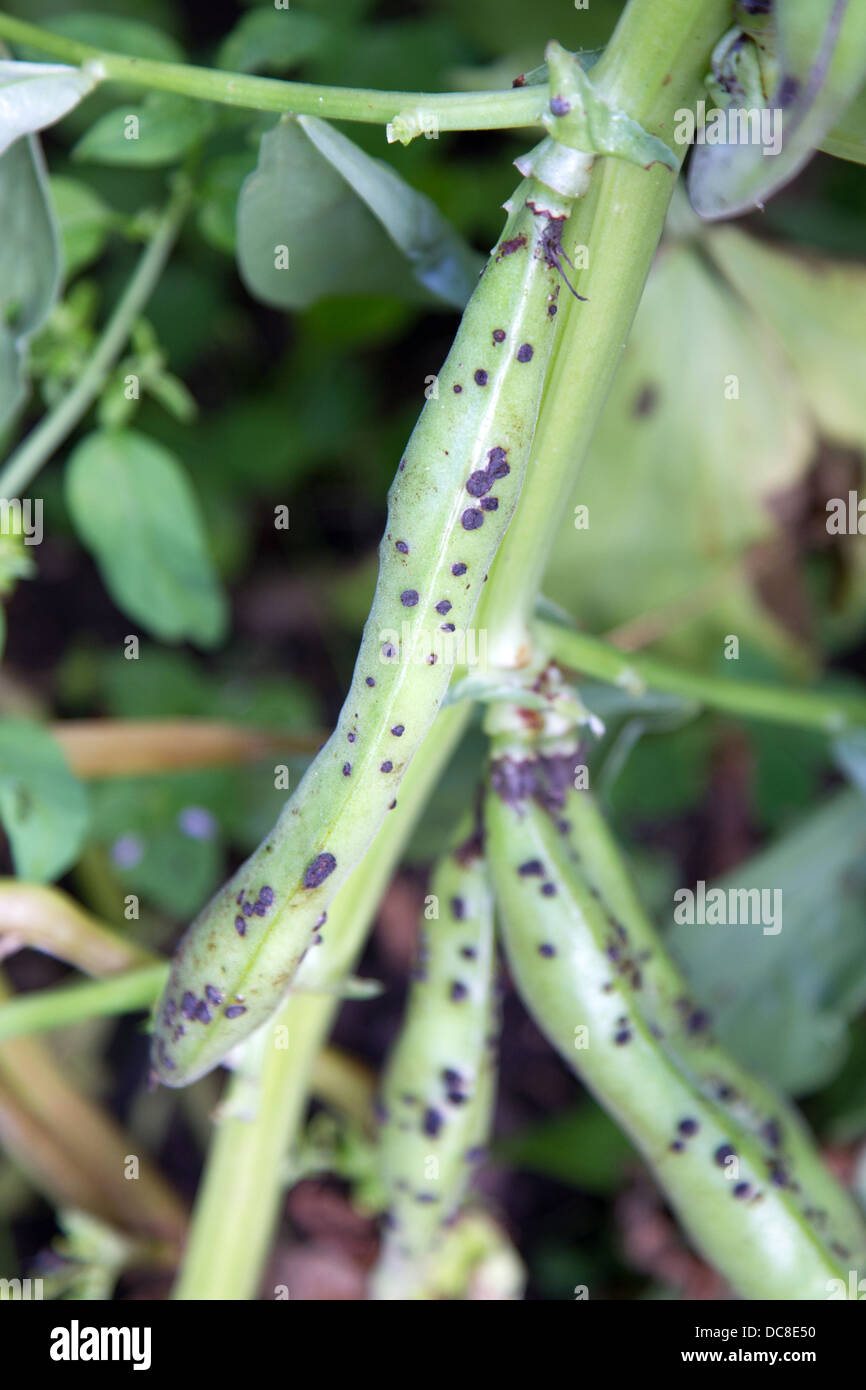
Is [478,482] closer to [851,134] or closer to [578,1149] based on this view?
[851,134]

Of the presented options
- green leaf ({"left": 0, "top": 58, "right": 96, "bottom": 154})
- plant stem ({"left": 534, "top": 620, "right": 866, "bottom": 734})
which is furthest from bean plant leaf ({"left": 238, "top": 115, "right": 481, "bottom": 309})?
plant stem ({"left": 534, "top": 620, "right": 866, "bottom": 734})

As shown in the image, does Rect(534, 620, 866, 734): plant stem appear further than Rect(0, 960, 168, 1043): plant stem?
No

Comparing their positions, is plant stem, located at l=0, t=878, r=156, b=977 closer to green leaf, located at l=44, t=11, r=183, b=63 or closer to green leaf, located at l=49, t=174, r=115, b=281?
green leaf, located at l=49, t=174, r=115, b=281

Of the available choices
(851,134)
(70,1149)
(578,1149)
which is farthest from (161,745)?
(851,134)

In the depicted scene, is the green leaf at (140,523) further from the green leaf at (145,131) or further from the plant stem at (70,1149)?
the plant stem at (70,1149)
